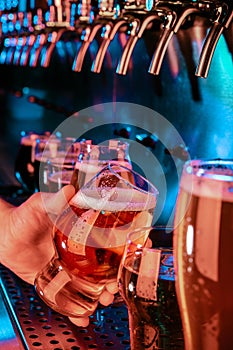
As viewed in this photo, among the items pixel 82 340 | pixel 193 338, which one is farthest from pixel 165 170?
pixel 193 338

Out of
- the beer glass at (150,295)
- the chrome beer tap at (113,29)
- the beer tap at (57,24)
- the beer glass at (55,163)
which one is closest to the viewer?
the beer glass at (150,295)

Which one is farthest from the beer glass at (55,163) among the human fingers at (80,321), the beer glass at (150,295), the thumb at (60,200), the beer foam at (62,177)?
the beer glass at (150,295)

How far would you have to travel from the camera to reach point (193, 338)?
3.02 feet

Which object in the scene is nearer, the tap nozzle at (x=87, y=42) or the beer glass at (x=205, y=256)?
the beer glass at (x=205, y=256)

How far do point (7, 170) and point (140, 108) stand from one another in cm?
106

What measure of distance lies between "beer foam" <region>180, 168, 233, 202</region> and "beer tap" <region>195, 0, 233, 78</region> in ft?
1.81

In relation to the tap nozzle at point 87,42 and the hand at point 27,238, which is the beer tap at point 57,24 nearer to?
the tap nozzle at point 87,42

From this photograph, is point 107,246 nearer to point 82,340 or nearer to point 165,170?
point 82,340

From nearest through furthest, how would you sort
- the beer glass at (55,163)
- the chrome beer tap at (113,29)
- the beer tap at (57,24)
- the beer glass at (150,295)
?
the beer glass at (150,295)
the chrome beer tap at (113,29)
the beer glass at (55,163)
the beer tap at (57,24)

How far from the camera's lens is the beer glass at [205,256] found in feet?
2.80

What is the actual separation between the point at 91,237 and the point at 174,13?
609 millimetres

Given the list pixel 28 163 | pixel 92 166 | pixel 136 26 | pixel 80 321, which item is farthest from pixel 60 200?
pixel 28 163

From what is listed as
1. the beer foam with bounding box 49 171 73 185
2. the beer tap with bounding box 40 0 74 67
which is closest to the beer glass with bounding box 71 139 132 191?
the beer foam with bounding box 49 171 73 185

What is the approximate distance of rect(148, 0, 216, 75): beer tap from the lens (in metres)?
1.61
